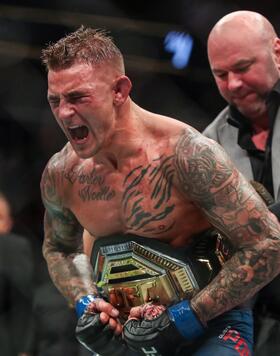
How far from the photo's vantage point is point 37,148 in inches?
105

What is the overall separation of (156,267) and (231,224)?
184 millimetres

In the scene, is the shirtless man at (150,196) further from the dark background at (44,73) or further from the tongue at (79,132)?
the dark background at (44,73)

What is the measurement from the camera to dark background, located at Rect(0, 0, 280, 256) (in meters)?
2.39

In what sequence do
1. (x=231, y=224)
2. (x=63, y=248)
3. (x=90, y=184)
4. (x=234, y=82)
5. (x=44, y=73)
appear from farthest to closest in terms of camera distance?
(x=44, y=73)
(x=234, y=82)
(x=63, y=248)
(x=90, y=184)
(x=231, y=224)

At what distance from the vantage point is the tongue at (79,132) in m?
1.52

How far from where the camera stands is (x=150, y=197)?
5.06 ft

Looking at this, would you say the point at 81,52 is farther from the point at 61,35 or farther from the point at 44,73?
the point at 44,73

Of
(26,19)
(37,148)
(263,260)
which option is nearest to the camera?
(263,260)

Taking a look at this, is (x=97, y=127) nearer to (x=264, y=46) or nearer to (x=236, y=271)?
(x=236, y=271)

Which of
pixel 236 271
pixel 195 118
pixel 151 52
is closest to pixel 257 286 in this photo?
pixel 236 271

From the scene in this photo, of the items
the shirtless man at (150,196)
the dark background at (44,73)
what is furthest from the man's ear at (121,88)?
the dark background at (44,73)

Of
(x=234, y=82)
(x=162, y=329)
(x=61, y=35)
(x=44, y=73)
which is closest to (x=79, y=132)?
(x=162, y=329)

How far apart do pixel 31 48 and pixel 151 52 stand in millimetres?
377

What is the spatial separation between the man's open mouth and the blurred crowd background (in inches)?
35.7
